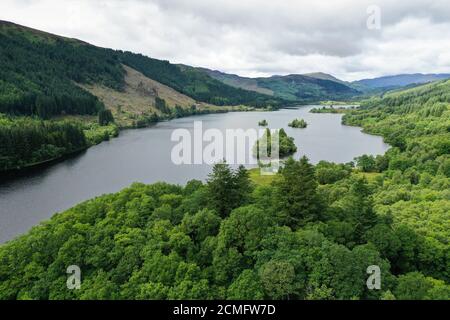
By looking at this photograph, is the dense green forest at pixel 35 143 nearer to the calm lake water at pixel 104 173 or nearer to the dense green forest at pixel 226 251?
the calm lake water at pixel 104 173

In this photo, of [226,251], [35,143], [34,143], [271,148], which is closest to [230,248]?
[226,251]

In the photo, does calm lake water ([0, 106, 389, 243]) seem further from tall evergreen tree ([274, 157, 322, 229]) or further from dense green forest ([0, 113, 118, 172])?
tall evergreen tree ([274, 157, 322, 229])

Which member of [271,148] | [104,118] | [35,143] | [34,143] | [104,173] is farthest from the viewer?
[104,118]

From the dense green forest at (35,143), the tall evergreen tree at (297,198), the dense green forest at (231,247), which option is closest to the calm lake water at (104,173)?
the dense green forest at (35,143)

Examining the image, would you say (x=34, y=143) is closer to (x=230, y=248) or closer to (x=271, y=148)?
(x=271, y=148)

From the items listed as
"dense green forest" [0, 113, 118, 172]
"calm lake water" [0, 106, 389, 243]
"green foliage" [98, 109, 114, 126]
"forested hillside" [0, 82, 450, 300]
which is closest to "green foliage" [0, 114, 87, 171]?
"dense green forest" [0, 113, 118, 172]
